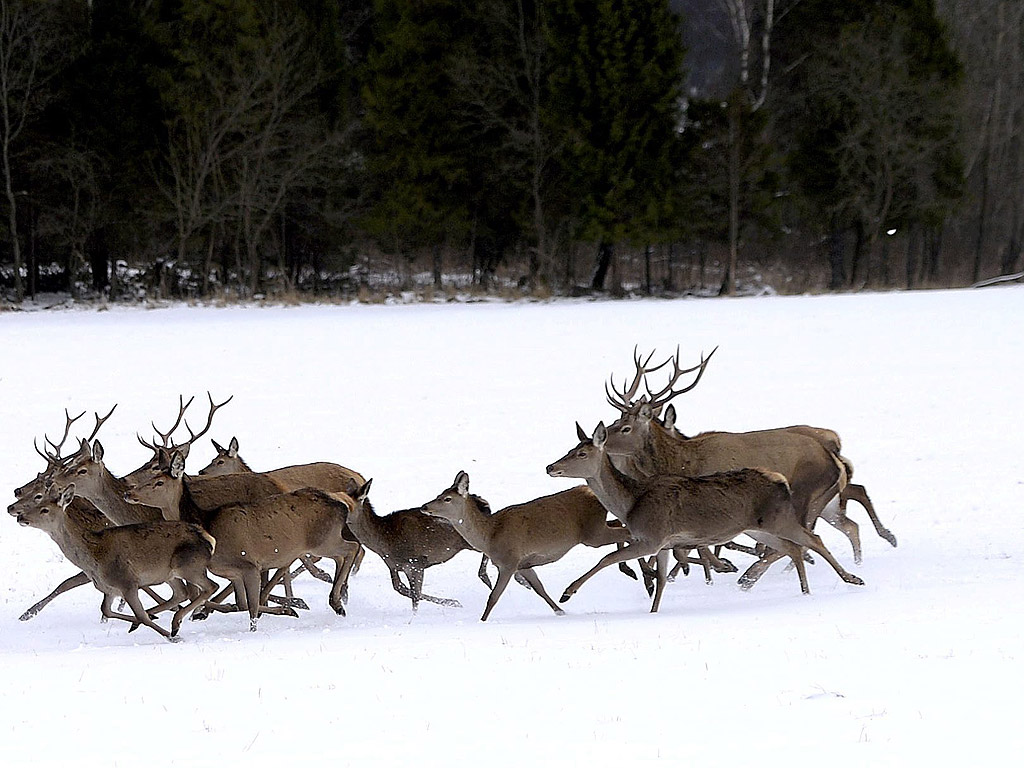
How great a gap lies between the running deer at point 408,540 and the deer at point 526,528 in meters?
0.27

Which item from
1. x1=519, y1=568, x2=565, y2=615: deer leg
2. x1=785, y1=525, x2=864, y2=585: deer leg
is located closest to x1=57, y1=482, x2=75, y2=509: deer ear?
x1=519, y1=568, x2=565, y2=615: deer leg

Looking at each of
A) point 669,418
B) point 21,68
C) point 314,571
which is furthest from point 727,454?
point 21,68

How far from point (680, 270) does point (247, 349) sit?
22.7m

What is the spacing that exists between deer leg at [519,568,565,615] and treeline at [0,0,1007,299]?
2379 cm

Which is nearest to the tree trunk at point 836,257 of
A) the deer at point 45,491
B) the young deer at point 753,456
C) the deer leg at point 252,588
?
the young deer at point 753,456

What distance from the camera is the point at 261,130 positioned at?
33.5 metres

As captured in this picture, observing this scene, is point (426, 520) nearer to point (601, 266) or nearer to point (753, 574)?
point (753, 574)

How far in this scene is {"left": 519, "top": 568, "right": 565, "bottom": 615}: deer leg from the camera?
9060mm

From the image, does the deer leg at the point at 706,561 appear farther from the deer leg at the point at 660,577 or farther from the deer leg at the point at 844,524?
the deer leg at the point at 844,524

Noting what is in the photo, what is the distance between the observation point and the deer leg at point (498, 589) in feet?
29.2

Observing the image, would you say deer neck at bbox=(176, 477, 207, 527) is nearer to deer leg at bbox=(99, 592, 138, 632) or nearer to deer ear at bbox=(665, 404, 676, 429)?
deer leg at bbox=(99, 592, 138, 632)

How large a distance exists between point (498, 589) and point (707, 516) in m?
1.56

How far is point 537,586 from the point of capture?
927 centimetres

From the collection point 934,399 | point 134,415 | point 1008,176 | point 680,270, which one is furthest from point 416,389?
point 1008,176
